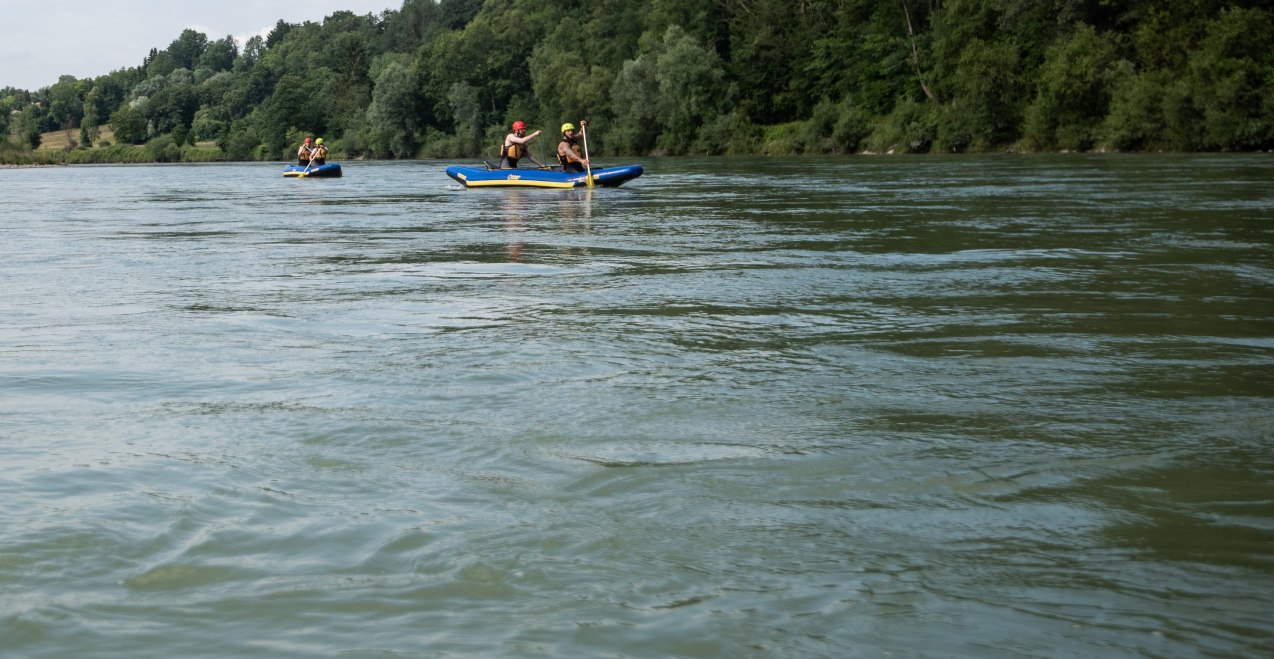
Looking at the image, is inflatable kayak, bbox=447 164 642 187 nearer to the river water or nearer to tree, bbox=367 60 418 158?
the river water

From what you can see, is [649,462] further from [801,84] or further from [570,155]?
[801,84]

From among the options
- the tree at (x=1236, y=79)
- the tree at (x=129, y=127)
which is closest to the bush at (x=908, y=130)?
the tree at (x=1236, y=79)

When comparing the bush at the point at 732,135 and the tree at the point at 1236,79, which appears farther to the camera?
the bush at the point at 732,135

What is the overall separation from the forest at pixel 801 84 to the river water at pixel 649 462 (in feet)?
117

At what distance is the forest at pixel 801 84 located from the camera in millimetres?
42750

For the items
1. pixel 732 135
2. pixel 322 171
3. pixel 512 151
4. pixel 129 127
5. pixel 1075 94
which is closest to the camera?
pixel 512 151

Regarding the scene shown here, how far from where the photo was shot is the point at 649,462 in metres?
4.71

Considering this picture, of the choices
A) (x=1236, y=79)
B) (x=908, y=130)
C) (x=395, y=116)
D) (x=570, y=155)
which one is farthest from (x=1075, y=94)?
(x=395, y=116)

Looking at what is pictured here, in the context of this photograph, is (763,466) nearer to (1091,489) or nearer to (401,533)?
(1091,489)

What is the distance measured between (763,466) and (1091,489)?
1172 mm

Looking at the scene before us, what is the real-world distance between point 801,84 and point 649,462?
67.6 meters

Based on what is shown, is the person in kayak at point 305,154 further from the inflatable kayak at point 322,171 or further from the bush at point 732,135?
the bush at point 732,135

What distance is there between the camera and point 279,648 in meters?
3.06

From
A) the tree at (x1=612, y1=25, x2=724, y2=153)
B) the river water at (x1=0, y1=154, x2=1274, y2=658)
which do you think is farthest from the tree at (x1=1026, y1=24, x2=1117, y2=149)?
the river water at (x1=0, y1=154, x2=1274, y2=658)
